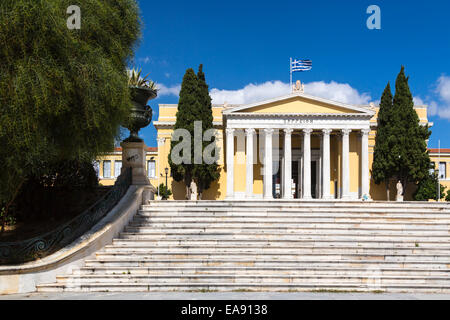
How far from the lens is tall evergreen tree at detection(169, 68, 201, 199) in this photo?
32406 mm

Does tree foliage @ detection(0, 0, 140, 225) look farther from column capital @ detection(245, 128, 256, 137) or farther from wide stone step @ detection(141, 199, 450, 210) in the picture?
column capital @ detection(245, 128, 256, 137)

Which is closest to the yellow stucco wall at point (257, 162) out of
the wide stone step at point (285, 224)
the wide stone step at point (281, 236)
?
the wide stone step at point (285, 224)

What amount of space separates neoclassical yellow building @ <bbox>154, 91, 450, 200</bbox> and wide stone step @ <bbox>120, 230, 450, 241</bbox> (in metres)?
20.9

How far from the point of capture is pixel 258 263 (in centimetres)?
965

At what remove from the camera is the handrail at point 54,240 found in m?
8.80

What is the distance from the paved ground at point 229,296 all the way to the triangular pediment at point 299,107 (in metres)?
25.3

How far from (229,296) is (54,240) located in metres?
4.27

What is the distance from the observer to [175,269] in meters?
9.37

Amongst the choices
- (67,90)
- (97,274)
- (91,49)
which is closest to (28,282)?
(97,274)

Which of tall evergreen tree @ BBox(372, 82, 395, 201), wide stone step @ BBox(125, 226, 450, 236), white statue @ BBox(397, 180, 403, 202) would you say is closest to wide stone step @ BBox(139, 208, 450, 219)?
wide stone step @ BBox(125, 226, 450, 236)

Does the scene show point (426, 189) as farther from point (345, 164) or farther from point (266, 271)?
point (266, 271)

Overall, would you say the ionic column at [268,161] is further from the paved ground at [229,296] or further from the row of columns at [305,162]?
the paved ground at [229,296]

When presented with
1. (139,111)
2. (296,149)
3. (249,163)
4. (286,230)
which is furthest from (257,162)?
(286,230)

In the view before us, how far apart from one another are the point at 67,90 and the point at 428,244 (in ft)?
31.2
